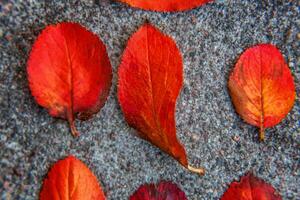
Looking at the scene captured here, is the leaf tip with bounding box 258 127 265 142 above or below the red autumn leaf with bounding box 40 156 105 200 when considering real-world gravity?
above

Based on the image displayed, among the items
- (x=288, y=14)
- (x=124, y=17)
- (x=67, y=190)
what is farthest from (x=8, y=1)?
(x=288, y=14)

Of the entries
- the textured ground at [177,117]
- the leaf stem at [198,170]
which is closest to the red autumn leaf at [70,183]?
the textured ground at [177,117]

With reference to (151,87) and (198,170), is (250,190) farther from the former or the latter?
(151,87)

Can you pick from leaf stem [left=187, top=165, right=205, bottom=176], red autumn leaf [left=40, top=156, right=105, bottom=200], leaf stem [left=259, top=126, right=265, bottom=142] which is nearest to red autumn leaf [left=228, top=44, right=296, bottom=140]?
leaf stem [left=259, top=126, right=265, bottom=142]

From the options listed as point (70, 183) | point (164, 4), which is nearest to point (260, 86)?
point (164, 4)

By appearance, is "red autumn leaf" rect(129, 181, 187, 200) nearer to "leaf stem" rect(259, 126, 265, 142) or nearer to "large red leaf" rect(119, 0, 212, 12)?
"leaf stem" rect(259, 126, 265, 142)

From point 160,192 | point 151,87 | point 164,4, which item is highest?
point 164,4
